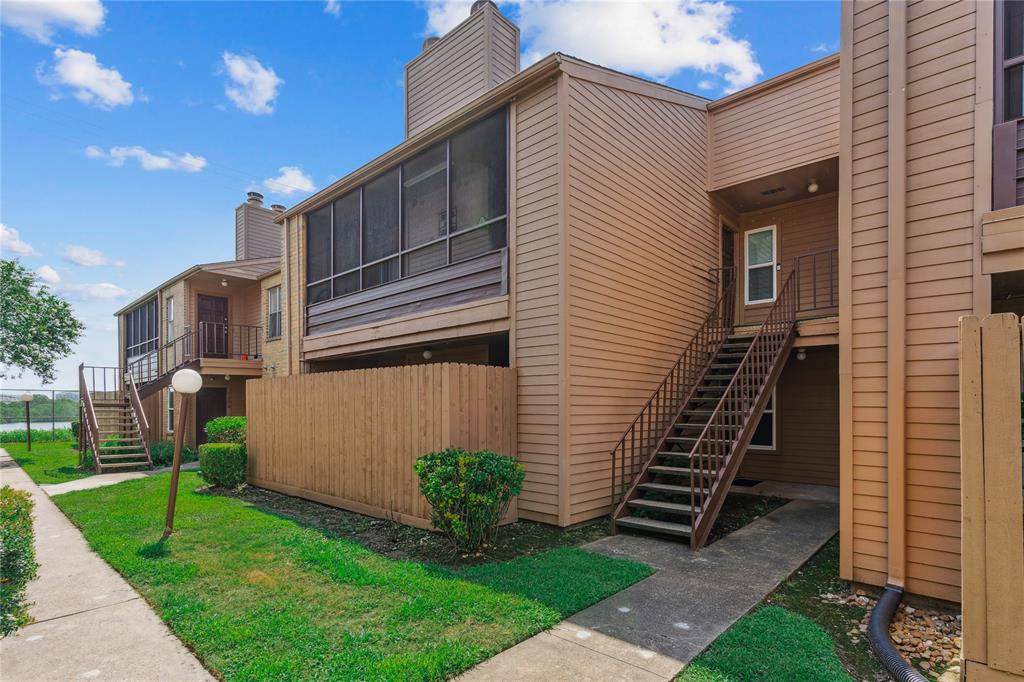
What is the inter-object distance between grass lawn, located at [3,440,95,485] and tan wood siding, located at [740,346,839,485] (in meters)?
14.4

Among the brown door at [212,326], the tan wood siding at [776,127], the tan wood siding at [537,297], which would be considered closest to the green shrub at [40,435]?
the brown door at [212,326]

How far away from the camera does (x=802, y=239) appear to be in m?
8.97

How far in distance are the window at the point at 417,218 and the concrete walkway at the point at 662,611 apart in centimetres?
455

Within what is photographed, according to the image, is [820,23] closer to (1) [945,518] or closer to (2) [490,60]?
(2) [490,60]

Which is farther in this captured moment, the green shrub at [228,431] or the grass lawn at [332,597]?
the green shrub at [228,431]

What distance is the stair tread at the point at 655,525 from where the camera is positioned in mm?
5488

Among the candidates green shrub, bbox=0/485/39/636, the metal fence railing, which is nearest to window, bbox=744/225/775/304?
green shrub, bbox=0/485/39/636

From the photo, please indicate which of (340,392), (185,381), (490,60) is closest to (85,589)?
(185,381)

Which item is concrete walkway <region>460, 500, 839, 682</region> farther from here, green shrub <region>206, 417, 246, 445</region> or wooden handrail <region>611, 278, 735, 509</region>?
green shrub <region>206, 417, 246, 445</region>

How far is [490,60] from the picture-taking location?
31.9 ft

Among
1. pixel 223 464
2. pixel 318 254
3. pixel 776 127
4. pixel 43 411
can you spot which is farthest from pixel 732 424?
pixel 43 411

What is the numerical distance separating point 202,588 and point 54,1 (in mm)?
6748

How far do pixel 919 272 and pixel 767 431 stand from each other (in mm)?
5723

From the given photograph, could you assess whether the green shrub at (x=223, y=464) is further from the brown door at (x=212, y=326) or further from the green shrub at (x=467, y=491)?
the brown door at (x=212, y=326)
